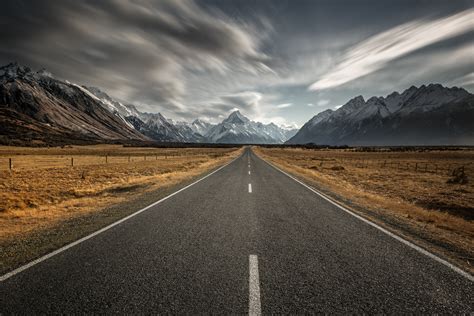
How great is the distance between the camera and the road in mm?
3311

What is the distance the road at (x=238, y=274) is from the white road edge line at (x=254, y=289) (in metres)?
0.01

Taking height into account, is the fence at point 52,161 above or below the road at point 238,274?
below

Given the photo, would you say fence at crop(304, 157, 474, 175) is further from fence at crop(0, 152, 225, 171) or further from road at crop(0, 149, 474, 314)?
fence at crop(0, 152, 225, 171)

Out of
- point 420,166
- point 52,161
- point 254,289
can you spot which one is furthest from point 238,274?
point 52,161

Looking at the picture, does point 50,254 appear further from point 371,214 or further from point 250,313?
point 371,214

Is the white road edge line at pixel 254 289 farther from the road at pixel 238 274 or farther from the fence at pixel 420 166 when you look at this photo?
the fence at pixel 420 166

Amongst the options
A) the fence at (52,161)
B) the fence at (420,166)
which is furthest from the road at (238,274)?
the fence at (52,161)

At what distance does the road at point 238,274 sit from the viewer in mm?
3311

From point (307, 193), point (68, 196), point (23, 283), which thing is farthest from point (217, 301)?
point (68, 196)

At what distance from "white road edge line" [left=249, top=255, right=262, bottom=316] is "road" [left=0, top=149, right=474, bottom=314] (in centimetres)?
1

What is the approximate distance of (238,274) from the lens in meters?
4.11

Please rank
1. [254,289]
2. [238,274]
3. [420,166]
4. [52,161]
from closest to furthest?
1. [254,289]
2. [238,274]
3. [420,166]
4. [52,161]

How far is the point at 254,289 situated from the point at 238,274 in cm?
53

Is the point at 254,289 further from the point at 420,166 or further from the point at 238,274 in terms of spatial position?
the point at 420,166
